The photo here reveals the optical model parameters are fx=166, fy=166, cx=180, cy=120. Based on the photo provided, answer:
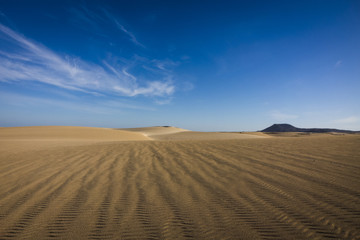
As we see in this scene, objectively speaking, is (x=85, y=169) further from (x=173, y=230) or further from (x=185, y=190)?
(x=173, y=230)

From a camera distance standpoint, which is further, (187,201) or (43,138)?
(43,138)

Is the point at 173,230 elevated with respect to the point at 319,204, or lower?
lower

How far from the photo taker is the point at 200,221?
2.53 m

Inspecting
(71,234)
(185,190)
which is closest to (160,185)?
(185,190)

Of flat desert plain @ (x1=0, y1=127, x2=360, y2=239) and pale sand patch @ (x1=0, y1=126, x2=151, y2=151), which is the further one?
pale sand patch @ (x1=0, y1=126, x2=151, y2=151)

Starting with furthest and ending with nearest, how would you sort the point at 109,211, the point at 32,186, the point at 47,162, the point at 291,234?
the point at 47,162, the point at 32,186, the point at 109,211, the point at 291,234

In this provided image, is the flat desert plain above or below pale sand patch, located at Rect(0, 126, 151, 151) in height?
below

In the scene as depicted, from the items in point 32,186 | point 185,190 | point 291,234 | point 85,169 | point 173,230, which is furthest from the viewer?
point 85,169

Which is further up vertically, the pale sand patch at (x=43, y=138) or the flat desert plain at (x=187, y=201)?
the pale sand patch at (x=43, y=138)

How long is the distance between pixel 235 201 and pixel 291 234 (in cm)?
99

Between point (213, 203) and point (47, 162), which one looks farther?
point (47, 162)

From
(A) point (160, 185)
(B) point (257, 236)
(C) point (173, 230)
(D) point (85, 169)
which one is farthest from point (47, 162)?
(B) point (257, 236)

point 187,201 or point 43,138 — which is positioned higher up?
point 43,138

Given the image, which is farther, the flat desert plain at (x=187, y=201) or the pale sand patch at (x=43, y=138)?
the pale sand patch at (x=43, y=138)
